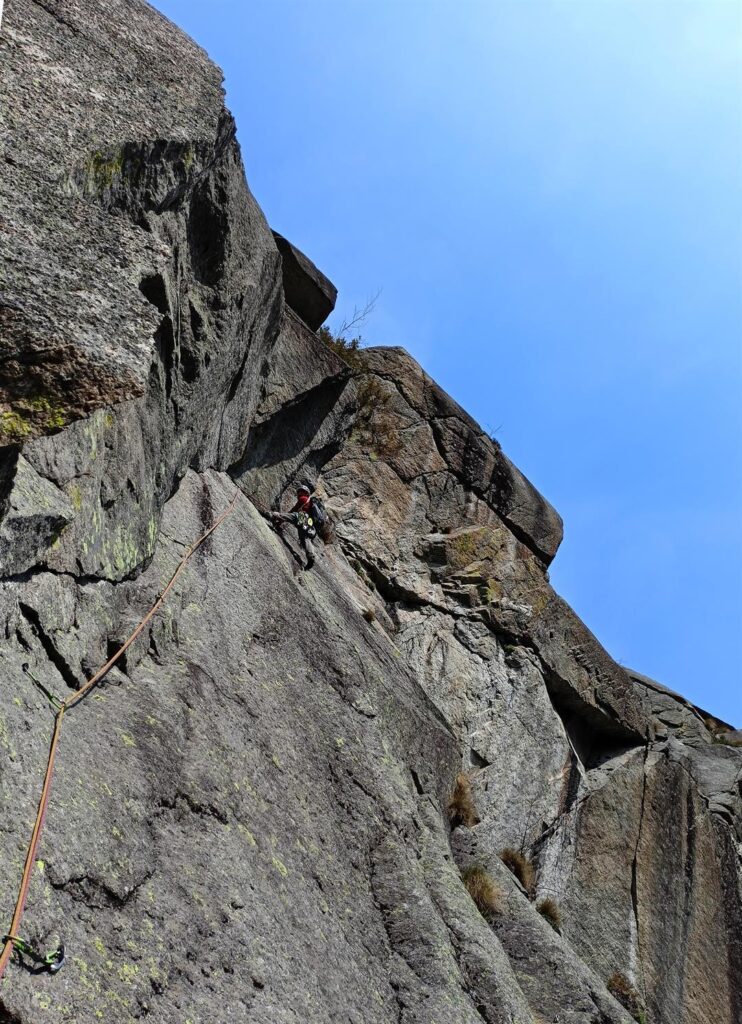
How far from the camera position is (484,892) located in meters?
12.6

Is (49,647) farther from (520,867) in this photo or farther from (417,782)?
(520,867)

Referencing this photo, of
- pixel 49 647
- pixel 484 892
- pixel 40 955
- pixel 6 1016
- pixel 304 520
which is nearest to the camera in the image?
pixel 6 1016

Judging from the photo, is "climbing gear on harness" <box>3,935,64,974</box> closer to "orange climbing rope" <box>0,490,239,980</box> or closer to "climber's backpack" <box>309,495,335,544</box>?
"orange climbing rope" <box>0,490,239,980</box>

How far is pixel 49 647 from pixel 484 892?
7.18 m

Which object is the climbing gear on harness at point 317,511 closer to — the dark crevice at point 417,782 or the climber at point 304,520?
the climber at point 304,520

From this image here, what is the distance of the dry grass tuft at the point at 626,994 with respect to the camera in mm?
16500

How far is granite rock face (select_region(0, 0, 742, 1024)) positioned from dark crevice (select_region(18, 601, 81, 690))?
0.03 metres

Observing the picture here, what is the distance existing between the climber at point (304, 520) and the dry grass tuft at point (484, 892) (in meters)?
4.92

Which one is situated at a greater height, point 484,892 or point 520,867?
point 520,867

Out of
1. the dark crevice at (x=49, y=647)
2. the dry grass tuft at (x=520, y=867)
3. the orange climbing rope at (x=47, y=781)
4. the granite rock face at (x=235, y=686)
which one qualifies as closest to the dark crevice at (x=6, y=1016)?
the granite rock face at (x=235, y=686)

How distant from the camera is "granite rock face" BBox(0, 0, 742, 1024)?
20.7ft

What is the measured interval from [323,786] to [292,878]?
5.83ft

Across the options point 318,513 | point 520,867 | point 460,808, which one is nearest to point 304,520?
point 318,513

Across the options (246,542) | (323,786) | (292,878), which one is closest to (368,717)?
(323,786)
